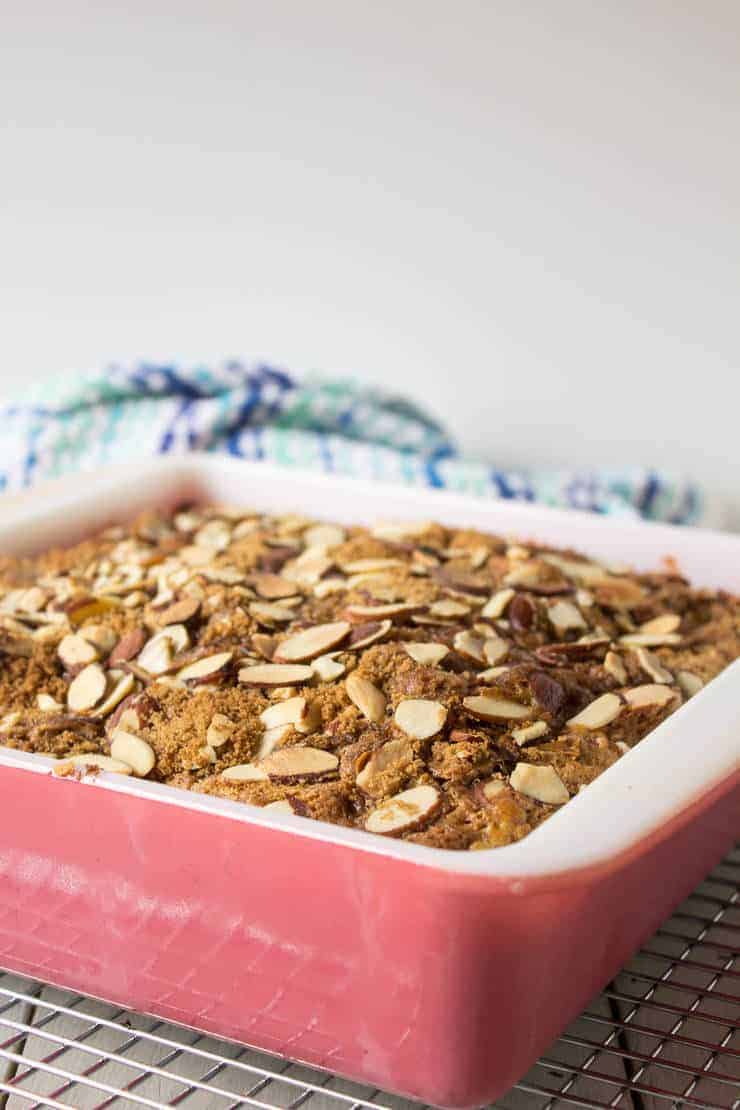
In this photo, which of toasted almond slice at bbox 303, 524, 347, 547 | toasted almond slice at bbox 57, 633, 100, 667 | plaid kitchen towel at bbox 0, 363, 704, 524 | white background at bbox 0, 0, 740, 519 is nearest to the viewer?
toasted almond slice at bbox 57, 633, 100, 667

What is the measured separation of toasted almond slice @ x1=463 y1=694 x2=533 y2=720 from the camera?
0.81m

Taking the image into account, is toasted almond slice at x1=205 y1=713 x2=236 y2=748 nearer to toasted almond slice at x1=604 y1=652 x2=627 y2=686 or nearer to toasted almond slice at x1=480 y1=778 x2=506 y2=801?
toasted almond slice at x1=480 y1=778 x2=506 y2=801

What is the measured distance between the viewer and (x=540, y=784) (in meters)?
0.75

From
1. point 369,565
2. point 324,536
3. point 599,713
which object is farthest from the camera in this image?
point 324,536

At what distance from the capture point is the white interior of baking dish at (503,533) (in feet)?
2.04

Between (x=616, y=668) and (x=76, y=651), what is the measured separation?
38 cm

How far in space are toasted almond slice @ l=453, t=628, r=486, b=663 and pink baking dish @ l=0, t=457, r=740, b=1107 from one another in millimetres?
161

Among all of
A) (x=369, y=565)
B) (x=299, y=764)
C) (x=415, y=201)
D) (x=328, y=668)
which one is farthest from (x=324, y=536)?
(x=415, y=201)

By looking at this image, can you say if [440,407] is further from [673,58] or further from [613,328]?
[673,58]

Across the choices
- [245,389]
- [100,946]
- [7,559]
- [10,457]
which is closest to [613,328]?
[245,389]

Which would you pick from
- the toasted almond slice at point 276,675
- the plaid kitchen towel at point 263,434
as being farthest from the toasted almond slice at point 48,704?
the plaid kitchen towel at point 263,434

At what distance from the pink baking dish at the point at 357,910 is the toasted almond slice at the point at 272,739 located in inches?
5.3

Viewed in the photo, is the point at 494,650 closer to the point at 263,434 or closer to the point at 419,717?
the point at 419,717

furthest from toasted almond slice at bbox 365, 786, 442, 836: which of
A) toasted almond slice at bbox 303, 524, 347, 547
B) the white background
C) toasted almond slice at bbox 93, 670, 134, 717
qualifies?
the white background
